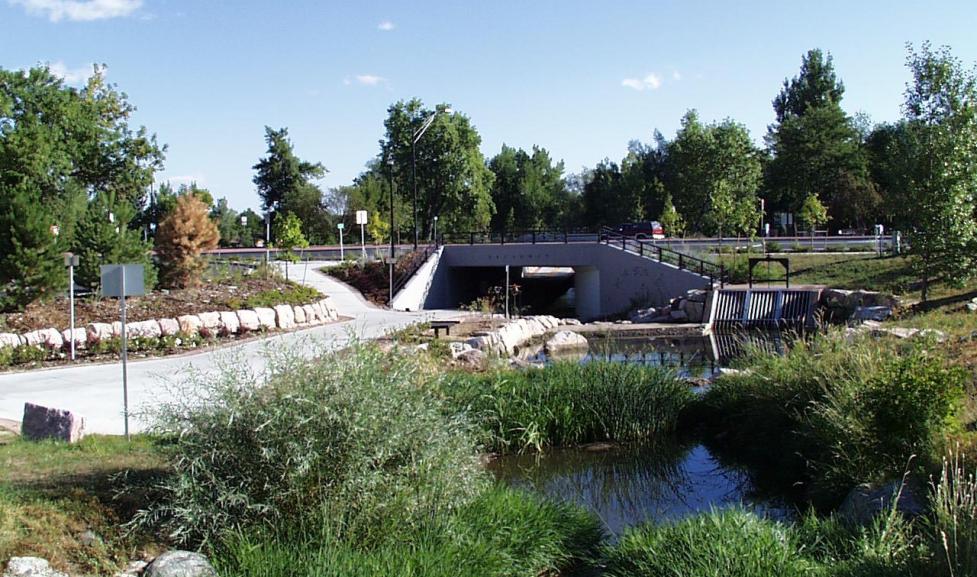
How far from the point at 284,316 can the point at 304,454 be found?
16.6 m

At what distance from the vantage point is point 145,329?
1828 centimetres

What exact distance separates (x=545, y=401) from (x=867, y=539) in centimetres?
560

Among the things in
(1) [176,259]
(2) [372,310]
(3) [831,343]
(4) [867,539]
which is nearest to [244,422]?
(4) [867,539]

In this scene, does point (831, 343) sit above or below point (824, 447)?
above

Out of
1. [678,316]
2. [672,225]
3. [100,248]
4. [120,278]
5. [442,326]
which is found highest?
[672,225]

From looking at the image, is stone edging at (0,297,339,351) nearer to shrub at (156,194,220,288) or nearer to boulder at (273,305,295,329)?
boulder at (273,305,295,329)

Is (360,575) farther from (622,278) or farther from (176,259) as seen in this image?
(622,278)

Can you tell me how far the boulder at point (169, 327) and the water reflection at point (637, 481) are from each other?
34.2ft

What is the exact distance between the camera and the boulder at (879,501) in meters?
7.23

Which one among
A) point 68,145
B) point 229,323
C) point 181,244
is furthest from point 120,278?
point 68,145

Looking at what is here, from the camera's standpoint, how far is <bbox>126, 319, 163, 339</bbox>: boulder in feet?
59.0

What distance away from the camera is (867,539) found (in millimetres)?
6672

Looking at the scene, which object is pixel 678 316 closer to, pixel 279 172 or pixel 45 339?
pixel 45 339

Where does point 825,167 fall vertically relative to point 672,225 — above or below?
above
